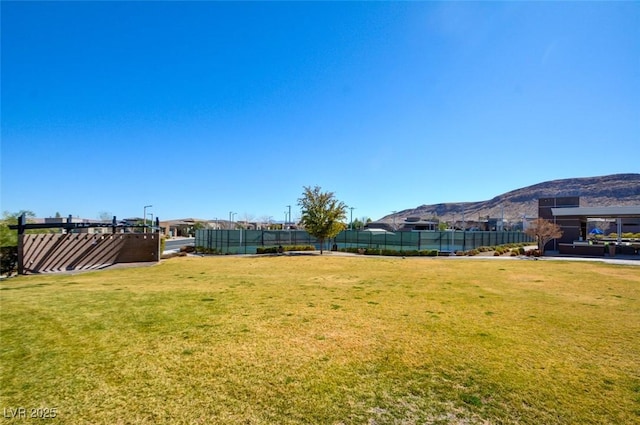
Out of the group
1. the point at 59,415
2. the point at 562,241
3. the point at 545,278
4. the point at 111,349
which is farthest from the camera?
the point at 562,241

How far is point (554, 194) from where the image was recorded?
8250cm

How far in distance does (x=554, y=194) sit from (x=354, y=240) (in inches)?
2855

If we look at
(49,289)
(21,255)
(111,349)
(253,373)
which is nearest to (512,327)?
(253,373)

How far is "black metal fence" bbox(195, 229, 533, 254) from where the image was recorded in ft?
97.8

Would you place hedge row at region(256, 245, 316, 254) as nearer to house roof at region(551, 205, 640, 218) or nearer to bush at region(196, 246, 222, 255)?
bush at region(196, 246, 222, 255)

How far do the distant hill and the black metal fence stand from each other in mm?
50143

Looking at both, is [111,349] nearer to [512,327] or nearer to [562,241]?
[512,327]

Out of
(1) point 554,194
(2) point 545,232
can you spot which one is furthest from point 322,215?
(1) point 554,194

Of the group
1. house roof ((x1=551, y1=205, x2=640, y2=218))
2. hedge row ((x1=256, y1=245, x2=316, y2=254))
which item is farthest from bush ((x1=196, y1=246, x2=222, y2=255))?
house roof ((x1=551, y1=205, x2=640, y2=218))

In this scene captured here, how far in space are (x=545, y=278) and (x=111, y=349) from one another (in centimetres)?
1653

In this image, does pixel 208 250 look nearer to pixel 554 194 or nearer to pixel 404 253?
pixel 404 253

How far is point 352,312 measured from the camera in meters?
8.12

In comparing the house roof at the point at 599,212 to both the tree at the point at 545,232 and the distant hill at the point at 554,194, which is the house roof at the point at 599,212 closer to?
the tree at the point at 545,232

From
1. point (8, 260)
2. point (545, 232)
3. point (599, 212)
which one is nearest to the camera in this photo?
point (8, 260)
